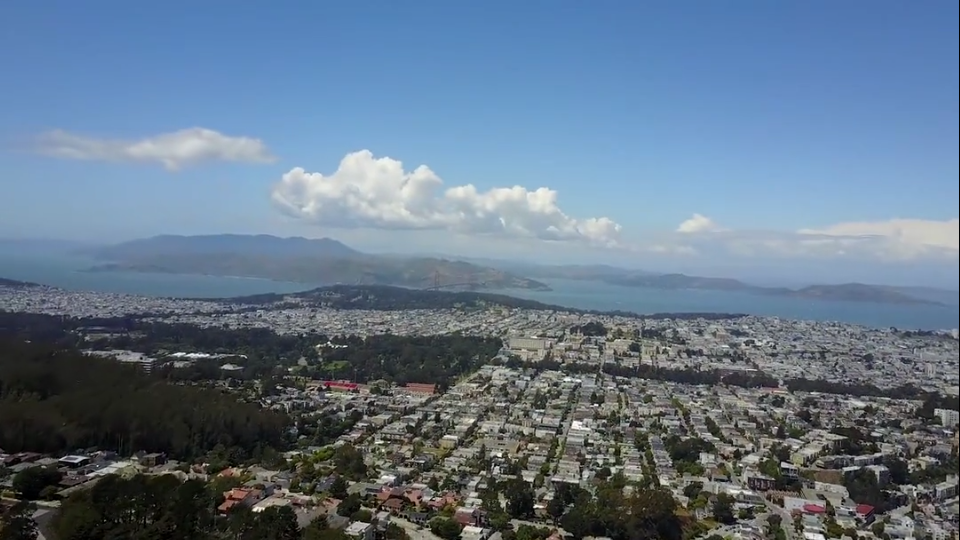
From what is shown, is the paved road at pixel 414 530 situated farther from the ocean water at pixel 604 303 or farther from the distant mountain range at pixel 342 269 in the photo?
the distant mountain range at pixel 342 269

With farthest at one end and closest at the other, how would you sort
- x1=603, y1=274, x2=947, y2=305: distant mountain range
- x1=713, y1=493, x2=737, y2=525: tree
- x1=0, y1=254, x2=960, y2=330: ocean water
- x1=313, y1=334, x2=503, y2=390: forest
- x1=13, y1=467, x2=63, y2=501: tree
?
1. x1=603, y1=274, x2=947, y2=305: distant mountain range
2. x1=313, y1=334, x2=503, y2=390: forest
3. x1=0, y1=254, x2=960, y2=330: ocean water
4. x1=713, y1=493, x2=737, y2=525: tree
5. x1=13, y1=467, x2=63, y2=501: tree

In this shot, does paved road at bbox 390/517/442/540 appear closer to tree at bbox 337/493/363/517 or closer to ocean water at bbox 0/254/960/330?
tree at bbox 337/493/363/517

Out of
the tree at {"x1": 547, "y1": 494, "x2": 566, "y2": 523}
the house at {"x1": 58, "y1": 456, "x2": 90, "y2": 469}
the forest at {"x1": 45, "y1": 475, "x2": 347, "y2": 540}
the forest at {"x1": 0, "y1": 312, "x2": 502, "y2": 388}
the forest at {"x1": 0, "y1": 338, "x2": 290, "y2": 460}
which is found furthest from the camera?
the forest at {"x1": 0, "y1": 312, "x2": 502, "y2": 388}

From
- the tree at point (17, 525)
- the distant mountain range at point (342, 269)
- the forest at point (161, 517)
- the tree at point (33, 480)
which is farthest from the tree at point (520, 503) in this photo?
the distant mountain range at point (342, 269)

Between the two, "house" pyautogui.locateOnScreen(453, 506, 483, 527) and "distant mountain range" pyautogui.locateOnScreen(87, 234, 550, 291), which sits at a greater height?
"distant mountain range" pyautogui.locateOnScreen(87, 234, 550, 291)

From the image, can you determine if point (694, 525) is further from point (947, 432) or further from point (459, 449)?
point (947, 432)

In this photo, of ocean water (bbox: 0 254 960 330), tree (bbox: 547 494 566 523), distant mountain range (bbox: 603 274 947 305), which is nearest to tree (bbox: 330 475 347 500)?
tree (bbox: 547 494 566 523)
